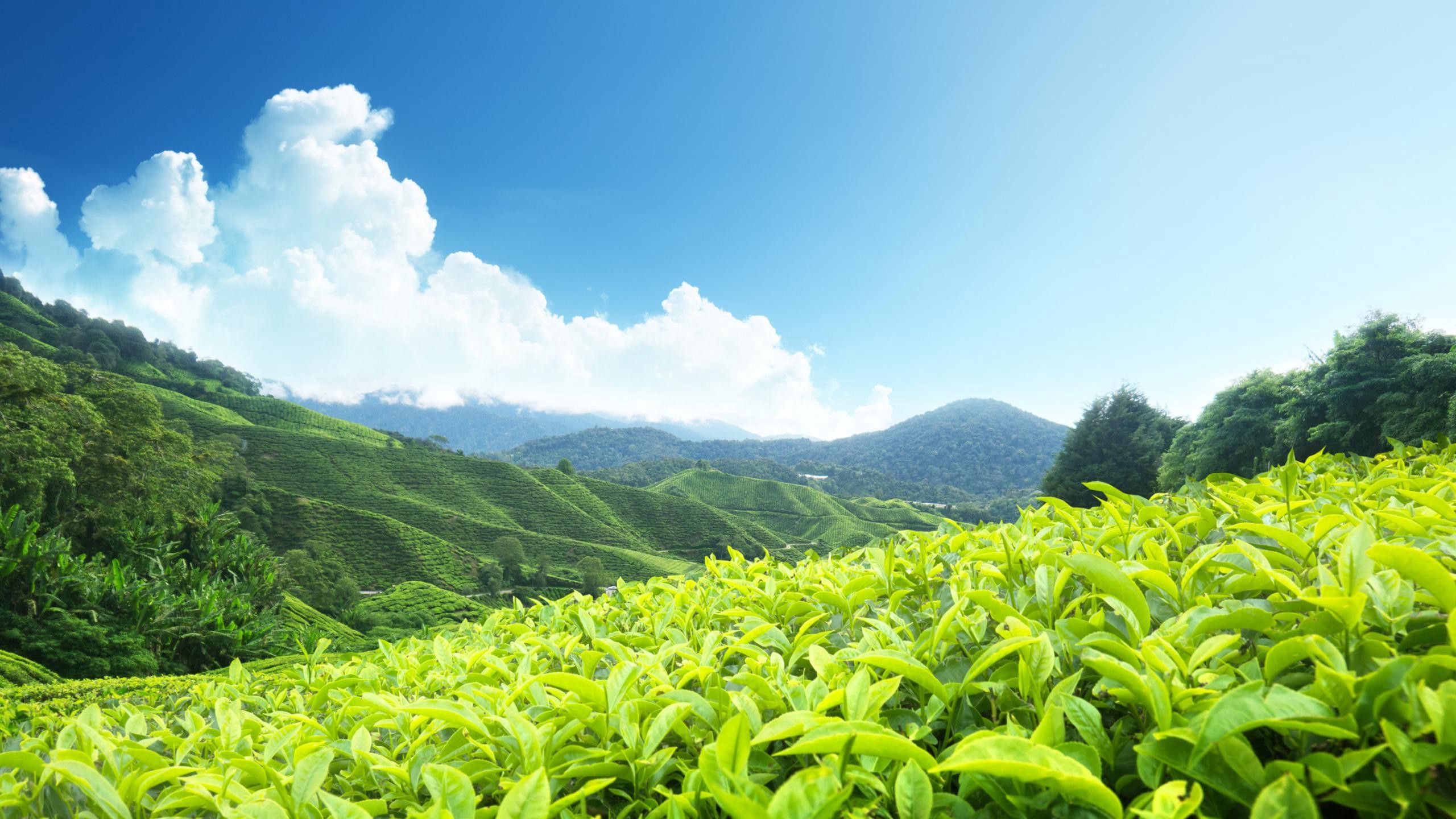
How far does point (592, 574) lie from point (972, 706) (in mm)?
41755

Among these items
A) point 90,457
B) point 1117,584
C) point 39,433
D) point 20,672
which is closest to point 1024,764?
point 1117,584

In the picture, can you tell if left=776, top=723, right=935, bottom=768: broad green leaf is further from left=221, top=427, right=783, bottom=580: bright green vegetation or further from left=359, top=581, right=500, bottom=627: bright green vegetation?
left=221, top=427, right=783, bottom=580: bright green vegetation

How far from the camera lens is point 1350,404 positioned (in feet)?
56.0

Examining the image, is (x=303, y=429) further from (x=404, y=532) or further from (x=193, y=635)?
(x=193, y=635)

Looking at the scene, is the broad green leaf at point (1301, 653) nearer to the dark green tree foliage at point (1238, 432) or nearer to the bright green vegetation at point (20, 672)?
the bright green vegetation at point (20, 672)

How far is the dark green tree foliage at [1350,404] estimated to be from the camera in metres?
14.9

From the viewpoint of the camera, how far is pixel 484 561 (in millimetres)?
42281

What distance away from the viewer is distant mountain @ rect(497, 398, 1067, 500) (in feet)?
420

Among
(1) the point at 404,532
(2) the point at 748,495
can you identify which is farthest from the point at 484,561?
(2) the point at 748,495

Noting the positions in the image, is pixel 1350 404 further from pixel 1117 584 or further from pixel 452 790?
pixel 452 790

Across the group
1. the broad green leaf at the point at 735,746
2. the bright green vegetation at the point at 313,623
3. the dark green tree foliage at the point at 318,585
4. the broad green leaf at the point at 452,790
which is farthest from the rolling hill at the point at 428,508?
the broad green leaf at the point at 735,746

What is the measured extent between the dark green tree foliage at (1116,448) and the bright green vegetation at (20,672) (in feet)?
110

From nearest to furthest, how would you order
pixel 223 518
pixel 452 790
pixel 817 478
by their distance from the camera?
pixel 452 790
pixel 223 518
pixel 817 478

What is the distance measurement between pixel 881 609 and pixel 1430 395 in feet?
73.4
